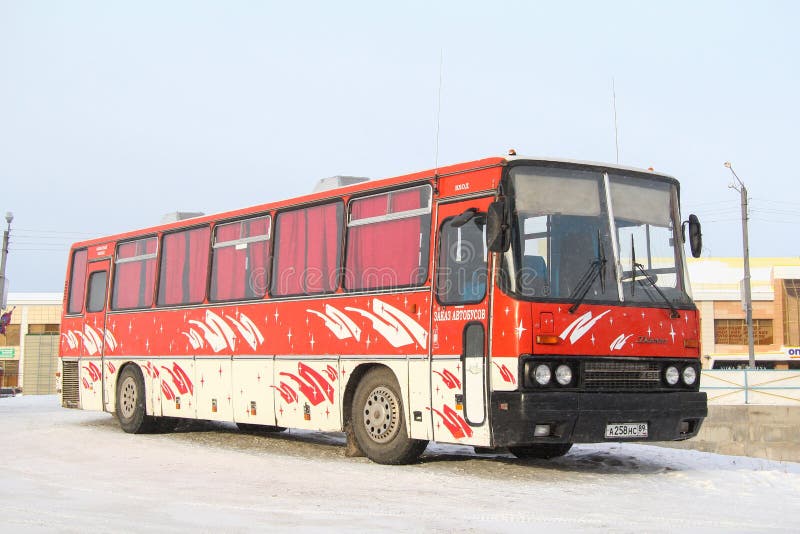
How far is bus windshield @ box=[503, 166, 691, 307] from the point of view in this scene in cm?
1077

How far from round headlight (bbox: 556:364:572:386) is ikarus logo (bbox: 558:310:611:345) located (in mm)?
273

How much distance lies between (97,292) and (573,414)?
454 inches

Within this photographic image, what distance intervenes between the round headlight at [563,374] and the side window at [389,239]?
2.03 m

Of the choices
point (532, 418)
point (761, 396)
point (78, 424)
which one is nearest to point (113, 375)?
point (78, 424)

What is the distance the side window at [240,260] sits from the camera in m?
14.8

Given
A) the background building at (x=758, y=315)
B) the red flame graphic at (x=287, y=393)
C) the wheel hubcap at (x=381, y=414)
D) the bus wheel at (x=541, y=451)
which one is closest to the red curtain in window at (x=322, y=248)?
the red flame graphic at (x=287, y=393)

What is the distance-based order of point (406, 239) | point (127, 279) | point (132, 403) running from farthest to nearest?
point (127, 279) < point (132, 403) < point (406, 239)

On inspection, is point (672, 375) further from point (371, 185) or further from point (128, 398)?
point (128, 398)

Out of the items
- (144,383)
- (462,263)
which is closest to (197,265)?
(144,383)

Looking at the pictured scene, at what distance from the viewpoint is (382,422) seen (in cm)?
1232

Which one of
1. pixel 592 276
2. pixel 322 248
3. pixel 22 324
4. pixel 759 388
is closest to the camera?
pixel 592 276

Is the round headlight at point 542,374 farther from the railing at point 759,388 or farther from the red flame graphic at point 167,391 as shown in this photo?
the railing at point 759,388

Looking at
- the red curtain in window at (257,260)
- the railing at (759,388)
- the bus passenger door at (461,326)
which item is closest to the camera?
the bus passenger door at (461,326)

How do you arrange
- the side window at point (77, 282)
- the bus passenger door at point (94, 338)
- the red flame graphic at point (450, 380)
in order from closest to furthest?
the red flame graphic at point (450, 380), the bus passenger door at point (94, 338), the side window at point (77, 282)
